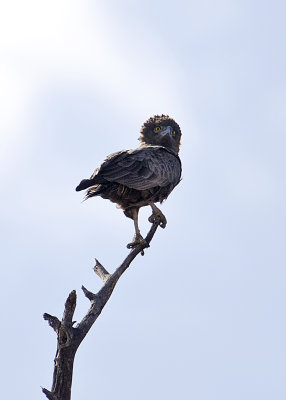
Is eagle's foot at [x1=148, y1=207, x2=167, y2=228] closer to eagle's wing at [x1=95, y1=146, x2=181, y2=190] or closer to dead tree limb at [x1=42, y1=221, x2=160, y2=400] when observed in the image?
eagle's wing at [x1=95, y1=146, x2=181, y2=190]

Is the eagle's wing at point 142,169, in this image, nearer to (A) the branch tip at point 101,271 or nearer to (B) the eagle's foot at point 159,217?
(B) the eagle's foot at point 159,217

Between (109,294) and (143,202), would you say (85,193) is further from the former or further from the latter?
(109,294)

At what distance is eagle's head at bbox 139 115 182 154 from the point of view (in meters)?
14.7

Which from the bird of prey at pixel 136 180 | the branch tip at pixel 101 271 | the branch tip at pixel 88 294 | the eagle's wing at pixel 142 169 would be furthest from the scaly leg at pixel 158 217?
the branch tip at pixel 88 294

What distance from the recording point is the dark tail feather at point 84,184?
36.4ft

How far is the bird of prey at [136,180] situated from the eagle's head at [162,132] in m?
0.99

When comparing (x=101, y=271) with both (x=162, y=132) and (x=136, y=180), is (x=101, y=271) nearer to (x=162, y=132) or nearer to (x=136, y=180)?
(x=136, y=180)

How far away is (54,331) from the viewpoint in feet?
28.6

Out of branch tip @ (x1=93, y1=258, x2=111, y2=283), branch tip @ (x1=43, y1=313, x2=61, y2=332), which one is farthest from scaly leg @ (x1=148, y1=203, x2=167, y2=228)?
branch tip @ (x1=43, y1=313, x2=61, y2=332)

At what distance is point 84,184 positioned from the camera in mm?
11188

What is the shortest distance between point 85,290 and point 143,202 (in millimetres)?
3035

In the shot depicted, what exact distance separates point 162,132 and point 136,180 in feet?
10.3

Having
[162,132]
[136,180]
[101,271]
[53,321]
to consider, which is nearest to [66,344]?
[53,321]

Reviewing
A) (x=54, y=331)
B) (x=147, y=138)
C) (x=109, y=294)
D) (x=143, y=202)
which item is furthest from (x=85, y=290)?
(x=147, y=138)
